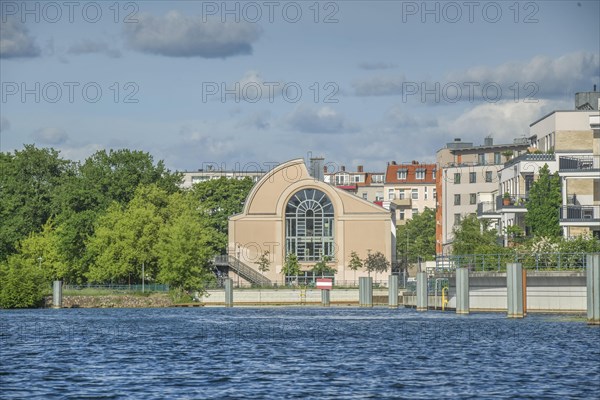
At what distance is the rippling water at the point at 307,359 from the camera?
43.1 m

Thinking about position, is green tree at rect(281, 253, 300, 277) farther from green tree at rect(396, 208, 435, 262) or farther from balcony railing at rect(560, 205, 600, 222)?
balcony railing at rect(560, 205, 600, 222)

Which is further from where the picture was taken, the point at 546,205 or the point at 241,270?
the point at 241,270

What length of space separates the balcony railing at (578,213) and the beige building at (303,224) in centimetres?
5213

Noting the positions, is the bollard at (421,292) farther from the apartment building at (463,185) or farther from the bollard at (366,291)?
the apartment building at (463,185)

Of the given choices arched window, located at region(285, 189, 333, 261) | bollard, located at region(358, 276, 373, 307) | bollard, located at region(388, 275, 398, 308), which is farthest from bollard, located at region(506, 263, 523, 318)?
arched window, located at region(285, 189, 333, 261)

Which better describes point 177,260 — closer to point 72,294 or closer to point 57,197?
point 72,294

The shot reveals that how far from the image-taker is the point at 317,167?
161875 mm

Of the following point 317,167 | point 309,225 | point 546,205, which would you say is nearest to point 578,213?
point 546,205

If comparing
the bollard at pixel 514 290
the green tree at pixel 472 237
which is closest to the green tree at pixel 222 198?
the green tree at pixel 472 237

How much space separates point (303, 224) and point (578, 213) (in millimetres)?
56871

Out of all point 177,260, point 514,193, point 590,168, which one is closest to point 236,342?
point 590,168

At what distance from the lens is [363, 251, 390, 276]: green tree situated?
148 meters

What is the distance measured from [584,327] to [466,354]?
16.4m

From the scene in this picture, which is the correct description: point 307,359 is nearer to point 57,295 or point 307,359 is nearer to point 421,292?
point 421,292
